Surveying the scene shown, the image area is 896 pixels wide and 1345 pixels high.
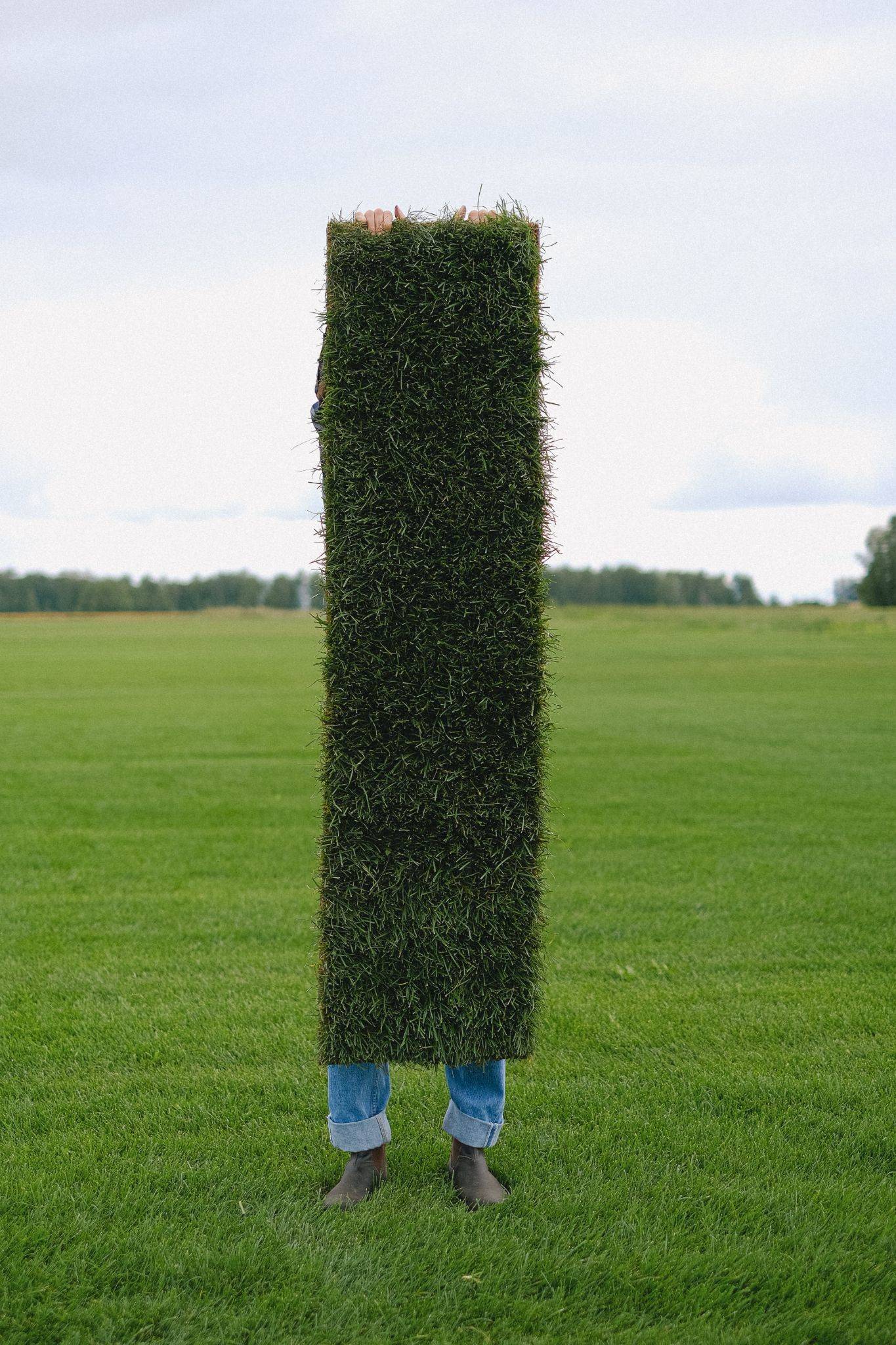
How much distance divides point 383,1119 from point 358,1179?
0.21 m

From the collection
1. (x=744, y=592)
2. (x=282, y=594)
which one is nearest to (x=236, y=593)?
(x=282, y=594)

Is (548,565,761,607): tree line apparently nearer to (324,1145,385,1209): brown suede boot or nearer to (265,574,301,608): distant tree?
(265,574,301,608): distant tree

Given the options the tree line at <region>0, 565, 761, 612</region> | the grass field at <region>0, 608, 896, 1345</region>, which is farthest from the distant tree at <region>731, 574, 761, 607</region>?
the grass field at <region>0, 608, 896, 1345</region>

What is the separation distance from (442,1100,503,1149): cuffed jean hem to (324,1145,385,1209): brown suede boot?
0.27 meters

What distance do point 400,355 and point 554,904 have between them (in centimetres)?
482

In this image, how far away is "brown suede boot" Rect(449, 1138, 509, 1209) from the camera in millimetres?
3549

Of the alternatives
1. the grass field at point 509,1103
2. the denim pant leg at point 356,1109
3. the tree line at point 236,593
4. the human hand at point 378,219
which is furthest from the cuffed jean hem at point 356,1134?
the tree line at point 236,593

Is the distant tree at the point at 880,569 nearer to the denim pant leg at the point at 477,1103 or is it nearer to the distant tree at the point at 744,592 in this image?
the distant tree at the point at 744,592

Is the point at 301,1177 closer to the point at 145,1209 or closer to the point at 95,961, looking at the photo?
the point at 145,1209

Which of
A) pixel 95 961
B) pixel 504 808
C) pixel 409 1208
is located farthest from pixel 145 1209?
pixel 95 961

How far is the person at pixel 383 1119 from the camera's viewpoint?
3555mm

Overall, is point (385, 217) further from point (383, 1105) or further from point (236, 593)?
point (236, 593)

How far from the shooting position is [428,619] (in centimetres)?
353

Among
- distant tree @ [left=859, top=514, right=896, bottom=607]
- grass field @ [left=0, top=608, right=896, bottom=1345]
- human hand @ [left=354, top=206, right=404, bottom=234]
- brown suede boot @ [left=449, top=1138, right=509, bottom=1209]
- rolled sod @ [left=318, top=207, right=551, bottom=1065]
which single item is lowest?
grass field @ [left=0, top=608, right=896, bottom=1345]
